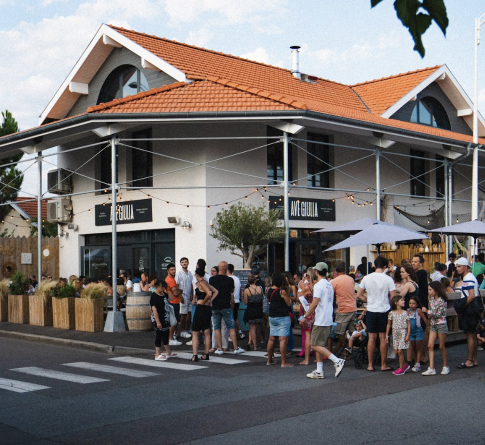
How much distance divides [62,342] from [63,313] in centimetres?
188

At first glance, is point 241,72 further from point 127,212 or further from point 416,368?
point 416,368

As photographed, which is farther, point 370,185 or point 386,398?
point 370,185

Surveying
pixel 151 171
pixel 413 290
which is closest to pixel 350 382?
pixel 413 290

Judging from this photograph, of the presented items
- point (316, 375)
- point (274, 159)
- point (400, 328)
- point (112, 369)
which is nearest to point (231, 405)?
point (316, 375)

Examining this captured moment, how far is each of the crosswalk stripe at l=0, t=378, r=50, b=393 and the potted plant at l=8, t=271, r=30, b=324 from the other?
9.04m

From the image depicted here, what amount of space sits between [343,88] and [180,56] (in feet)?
26.3

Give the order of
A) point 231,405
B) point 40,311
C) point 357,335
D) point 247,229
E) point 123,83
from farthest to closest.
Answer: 1. point 123,83
2. point 40,311
3. point 247,229
4. point 357,335
5. point 231,405

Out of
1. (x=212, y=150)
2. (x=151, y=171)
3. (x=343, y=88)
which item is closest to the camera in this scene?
(x=212, y=150)

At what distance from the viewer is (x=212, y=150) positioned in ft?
62.4

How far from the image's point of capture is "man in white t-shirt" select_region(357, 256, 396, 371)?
36.2 feet

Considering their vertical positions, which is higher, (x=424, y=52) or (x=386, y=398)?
(x=424, y=52)

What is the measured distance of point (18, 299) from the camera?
19.2 m

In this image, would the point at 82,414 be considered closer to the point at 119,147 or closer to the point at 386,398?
the point at 386,398

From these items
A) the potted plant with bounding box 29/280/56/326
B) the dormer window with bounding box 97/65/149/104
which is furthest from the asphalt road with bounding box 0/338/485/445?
the dormer window with bounding box 97/65/149/104
